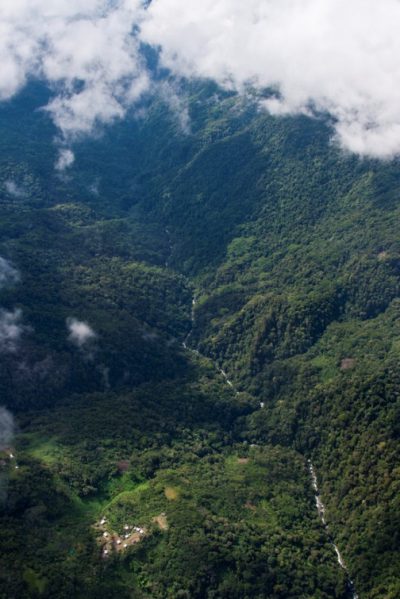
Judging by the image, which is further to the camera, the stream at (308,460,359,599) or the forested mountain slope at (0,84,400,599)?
the stream at (308,460,359,599)

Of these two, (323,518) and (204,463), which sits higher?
(323,518)

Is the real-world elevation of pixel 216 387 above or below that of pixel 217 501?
above


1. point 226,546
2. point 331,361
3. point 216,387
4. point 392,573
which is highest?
point 331,361

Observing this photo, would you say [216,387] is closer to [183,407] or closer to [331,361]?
[183,407]

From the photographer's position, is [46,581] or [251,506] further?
[251,506]

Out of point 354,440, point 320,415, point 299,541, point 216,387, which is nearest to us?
point 299,541

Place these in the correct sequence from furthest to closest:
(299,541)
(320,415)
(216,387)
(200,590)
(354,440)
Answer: (216,387) → (320,415) → (354,440) → (299,541) → (200,590)

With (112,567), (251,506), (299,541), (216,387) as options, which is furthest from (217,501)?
(216,387)

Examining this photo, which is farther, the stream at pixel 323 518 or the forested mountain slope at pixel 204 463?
the stream at pixel 323 518

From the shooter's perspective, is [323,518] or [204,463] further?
[204,463]
